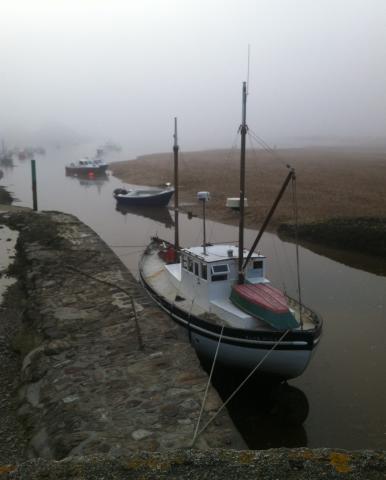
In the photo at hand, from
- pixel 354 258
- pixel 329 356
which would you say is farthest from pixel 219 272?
pixel 354 258

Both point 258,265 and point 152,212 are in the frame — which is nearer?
point 258,265

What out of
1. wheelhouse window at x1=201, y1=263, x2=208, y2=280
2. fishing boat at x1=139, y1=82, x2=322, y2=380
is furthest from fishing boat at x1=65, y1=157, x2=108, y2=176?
wheelhouse window at x1=201, y1=263, x2=208, y2=280

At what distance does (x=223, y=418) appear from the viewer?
9.41 m

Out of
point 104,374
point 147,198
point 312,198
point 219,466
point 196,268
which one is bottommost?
point 147,198

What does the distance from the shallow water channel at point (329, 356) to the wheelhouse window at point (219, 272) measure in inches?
141

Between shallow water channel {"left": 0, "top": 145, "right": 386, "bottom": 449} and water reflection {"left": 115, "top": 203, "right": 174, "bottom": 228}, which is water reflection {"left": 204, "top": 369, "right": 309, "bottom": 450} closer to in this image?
shallow water channel {"left": 0, "top": 145, "right": 386, "bottom": 449}

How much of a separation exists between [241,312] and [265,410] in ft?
9.59

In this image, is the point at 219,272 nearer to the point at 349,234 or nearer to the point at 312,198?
the point at 349,234

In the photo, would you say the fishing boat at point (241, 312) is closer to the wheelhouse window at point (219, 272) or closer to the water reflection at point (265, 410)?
the wheelhouse window at point (219, 272)

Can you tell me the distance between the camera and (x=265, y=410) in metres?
13.4

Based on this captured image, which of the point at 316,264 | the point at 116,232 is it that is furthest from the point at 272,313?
the point at 116,232

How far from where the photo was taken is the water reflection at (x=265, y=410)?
40.1 feet

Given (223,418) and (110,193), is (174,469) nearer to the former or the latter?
(223,418)

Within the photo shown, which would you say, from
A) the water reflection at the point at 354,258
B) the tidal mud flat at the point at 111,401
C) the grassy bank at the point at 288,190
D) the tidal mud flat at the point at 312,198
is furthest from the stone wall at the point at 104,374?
the grassy bank at the point at 288,190
